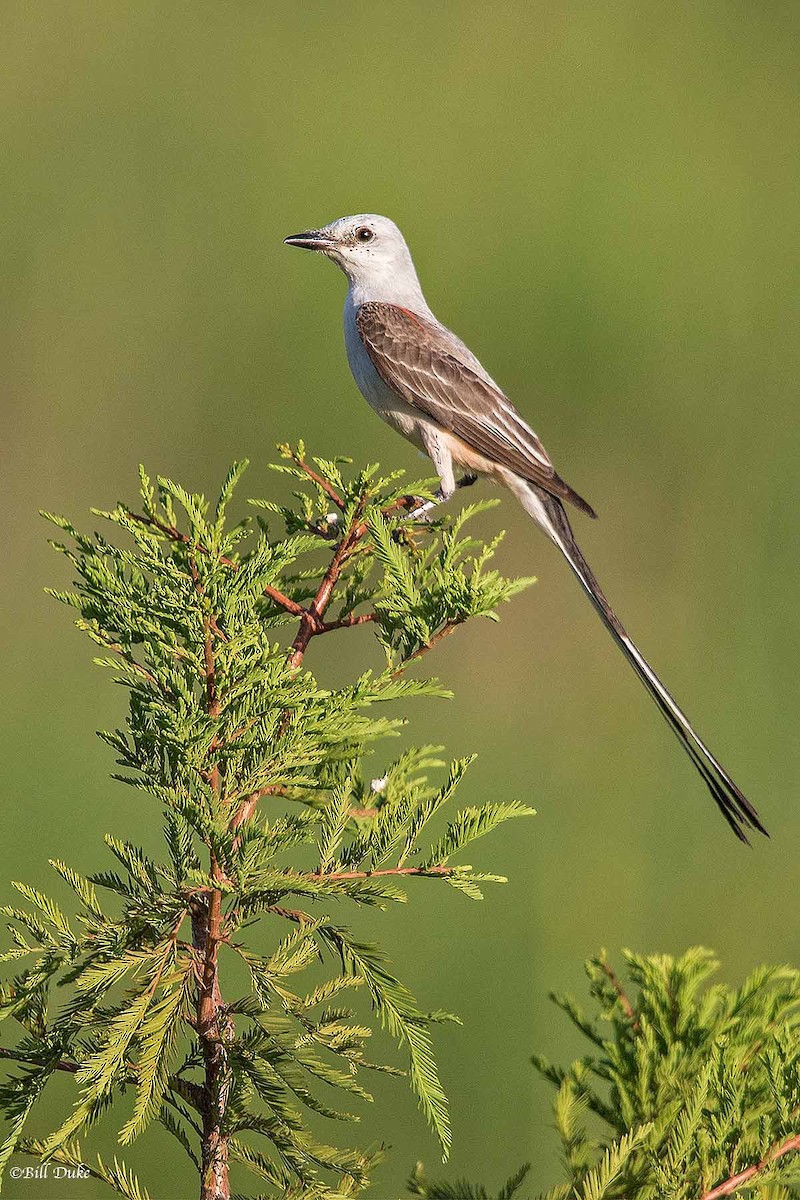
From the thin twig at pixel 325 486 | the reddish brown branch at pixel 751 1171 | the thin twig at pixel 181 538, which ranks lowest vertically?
the reddish brown branch at pixel 751 1171

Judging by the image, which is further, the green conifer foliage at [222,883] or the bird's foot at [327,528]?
the bird's foot at [327,528]

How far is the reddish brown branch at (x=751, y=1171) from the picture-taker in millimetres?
1703

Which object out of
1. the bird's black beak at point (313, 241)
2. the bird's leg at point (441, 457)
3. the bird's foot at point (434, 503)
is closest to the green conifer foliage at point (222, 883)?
the bird's foot at point (434, 503)

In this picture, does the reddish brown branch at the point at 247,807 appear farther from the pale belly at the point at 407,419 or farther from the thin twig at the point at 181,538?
the pale belly at the point at 407,419

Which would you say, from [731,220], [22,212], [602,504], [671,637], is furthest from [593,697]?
[22,212]

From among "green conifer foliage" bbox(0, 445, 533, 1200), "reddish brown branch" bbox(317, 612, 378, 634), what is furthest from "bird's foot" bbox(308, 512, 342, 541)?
"green conifer foliage" bbox(0, 445, 533, 1200)

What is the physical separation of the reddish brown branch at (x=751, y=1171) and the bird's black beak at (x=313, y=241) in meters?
2.89

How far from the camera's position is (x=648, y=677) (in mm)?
2953

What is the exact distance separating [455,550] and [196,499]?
0.40 meters

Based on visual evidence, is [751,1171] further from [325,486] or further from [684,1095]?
[325,486]

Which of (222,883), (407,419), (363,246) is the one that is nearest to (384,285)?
(363,246)

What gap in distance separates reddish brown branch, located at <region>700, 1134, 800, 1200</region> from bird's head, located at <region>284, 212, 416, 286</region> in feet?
9.80

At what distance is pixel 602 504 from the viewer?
5730mm

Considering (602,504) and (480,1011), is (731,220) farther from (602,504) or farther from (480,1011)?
(480,1011)
